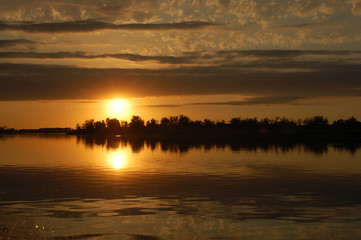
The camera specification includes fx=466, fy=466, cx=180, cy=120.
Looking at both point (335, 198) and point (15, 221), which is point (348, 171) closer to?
point (335, 198)

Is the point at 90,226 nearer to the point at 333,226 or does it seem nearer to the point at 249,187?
the point at 333,226

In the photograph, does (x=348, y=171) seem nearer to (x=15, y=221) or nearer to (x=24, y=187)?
(x=24, y=187)

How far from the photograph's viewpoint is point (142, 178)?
108 feet

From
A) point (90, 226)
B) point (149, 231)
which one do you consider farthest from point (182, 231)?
point (90, 226)

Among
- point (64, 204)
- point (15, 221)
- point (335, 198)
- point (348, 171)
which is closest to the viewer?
point (15, 221)

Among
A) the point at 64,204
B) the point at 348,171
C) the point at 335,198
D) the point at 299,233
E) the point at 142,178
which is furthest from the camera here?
the point at 348,171

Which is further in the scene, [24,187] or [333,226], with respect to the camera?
[24,187]

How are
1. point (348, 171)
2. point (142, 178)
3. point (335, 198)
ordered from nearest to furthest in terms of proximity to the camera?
point (335, 198)
point (142, 178)
point (348, 171)

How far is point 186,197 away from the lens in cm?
2373

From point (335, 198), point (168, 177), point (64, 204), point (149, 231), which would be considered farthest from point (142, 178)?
point (149, 231)

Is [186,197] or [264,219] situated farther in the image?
[186,197]

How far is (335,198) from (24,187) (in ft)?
57.3

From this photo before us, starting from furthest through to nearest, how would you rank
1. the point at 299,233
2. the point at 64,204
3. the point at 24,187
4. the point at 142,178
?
the point at 142,178
the point at 24,187
the point at 64,204
the point at 299,233

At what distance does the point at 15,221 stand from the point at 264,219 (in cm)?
941
